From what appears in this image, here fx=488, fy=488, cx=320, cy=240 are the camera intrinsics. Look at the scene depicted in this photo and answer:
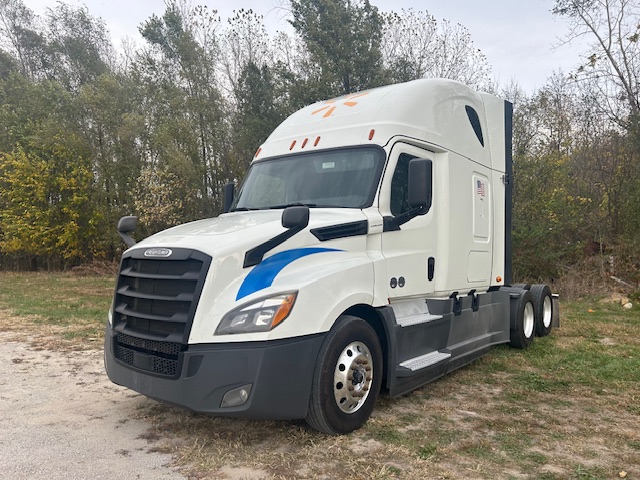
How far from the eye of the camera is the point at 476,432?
424 cm

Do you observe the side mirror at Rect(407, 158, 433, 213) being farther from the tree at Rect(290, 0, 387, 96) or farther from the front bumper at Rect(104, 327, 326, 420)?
the tree at Rect(290, 0, 387, 96)

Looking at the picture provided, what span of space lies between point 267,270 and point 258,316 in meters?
0.39

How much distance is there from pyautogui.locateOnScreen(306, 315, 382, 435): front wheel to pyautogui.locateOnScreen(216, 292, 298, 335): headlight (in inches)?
20.4

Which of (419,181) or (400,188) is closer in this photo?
(419,181)

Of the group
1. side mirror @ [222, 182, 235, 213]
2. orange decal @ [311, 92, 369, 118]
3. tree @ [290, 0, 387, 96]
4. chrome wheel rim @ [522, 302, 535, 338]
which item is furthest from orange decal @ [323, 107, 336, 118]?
tree @ [290, 0, 387, 96]

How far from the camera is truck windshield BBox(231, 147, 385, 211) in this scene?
4797mm

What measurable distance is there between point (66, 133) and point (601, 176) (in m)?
23.7

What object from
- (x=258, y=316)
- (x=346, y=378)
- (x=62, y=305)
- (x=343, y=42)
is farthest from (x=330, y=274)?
(x=343, y=42)

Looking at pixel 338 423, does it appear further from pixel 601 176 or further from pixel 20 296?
pixel 601 176

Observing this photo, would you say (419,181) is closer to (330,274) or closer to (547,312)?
(330,274)

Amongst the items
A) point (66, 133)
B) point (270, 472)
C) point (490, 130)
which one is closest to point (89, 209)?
point (66, 133)

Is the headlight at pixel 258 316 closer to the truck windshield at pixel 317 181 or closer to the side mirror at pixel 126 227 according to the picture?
the truck windshield at pixel 317 181

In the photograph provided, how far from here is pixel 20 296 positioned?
45.5 feet

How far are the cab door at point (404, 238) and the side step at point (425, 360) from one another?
644 mm
